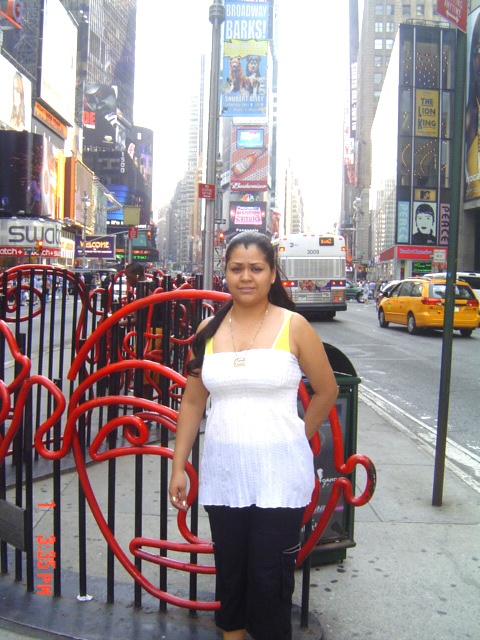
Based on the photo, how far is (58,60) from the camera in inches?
2771

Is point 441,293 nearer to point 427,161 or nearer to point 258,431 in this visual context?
point 258,431

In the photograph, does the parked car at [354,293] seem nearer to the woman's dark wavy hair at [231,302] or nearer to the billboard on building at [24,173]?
the billboard on building at [24,173]

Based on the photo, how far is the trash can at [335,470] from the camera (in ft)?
12.1

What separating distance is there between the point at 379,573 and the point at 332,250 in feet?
72.3

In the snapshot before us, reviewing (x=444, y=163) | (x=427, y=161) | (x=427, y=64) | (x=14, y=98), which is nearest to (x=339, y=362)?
(x=14, y=98)

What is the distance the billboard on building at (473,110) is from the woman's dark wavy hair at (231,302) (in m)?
47.2

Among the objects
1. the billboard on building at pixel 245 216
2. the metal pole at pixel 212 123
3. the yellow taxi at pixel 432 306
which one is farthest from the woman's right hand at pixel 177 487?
the billboard on building at pixel 245 216

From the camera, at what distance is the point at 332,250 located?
82.8ft

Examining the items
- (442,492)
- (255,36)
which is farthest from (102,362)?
(255,36)

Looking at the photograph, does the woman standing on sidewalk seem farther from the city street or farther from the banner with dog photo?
the banner with dog photo

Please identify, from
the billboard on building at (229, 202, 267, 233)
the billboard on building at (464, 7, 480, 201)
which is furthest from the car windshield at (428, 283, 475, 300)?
the billboard on building at (229, 202, 267, 233)

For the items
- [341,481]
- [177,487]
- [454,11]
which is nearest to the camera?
[177,487]

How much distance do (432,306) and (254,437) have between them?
1706cm

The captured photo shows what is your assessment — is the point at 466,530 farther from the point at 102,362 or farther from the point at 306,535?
the point at 102,362
